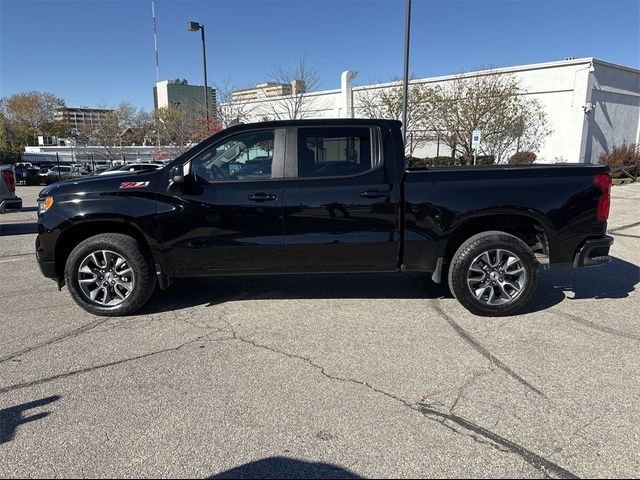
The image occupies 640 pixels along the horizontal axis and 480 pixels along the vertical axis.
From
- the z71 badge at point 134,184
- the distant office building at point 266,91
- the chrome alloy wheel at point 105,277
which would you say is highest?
the distant office building at point 266,91

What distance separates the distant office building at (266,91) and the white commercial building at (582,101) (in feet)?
26.3

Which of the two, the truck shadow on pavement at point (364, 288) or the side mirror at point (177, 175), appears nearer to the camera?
the side mirror at point (177, 175)

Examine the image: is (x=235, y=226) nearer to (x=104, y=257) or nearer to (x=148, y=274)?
(x=148, y=274)

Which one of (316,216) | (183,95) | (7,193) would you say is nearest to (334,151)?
(316,216)

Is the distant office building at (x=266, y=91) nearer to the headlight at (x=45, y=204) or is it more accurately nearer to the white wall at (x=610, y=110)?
the white wall at (x=610, y=110)

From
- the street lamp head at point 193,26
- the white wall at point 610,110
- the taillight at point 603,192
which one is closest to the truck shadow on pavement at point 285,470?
the taillight at point 603,192

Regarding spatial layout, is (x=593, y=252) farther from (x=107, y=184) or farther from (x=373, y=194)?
(x=107, y=184)

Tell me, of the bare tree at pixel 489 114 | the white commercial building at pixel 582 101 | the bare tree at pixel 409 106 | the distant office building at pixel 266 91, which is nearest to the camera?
the white commercial building at pixel 582 101

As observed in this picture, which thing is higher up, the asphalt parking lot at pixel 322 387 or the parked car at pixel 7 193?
the parked car at pixel 7 193

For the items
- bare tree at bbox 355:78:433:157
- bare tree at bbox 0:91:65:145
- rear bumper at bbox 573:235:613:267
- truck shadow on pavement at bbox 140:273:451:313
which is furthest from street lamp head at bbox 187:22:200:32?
bare tree at bbox 0:91:65:145

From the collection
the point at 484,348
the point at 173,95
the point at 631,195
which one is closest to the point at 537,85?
the point at 631,195

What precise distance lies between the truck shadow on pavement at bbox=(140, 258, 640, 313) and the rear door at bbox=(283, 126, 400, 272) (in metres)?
0.80

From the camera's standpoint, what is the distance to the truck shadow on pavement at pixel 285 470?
2.36 metres

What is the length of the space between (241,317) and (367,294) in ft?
5.09
